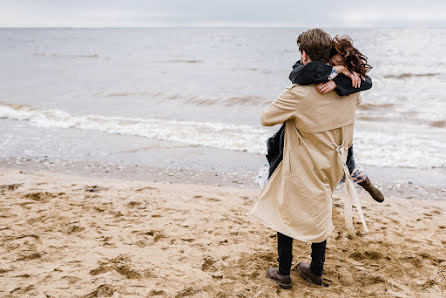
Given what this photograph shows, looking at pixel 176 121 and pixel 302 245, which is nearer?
pixel 302 245

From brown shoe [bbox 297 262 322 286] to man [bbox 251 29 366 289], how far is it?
52cm

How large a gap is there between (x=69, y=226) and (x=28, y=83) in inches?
665

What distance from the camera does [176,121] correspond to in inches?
426

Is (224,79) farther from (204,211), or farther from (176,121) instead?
(204,211)

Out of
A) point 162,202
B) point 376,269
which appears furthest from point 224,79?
point 376,269

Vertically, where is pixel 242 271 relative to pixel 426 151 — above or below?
above

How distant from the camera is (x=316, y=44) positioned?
2156 millimetres

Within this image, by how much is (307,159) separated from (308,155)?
3cm

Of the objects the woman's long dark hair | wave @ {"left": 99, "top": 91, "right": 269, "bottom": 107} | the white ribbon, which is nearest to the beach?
the white ribbon

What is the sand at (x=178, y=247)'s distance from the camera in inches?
111

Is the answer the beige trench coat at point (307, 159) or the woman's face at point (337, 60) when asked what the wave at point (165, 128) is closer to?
the beige trench coat at point (307, 159)

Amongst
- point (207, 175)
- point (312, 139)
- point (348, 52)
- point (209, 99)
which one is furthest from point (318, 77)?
point (209, 99)

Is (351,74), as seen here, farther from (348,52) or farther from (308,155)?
(308,155)

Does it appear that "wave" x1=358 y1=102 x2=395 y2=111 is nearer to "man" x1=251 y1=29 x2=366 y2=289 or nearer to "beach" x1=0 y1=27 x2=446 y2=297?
"beach" x1=0 y1=27 x2=446 y2=297
